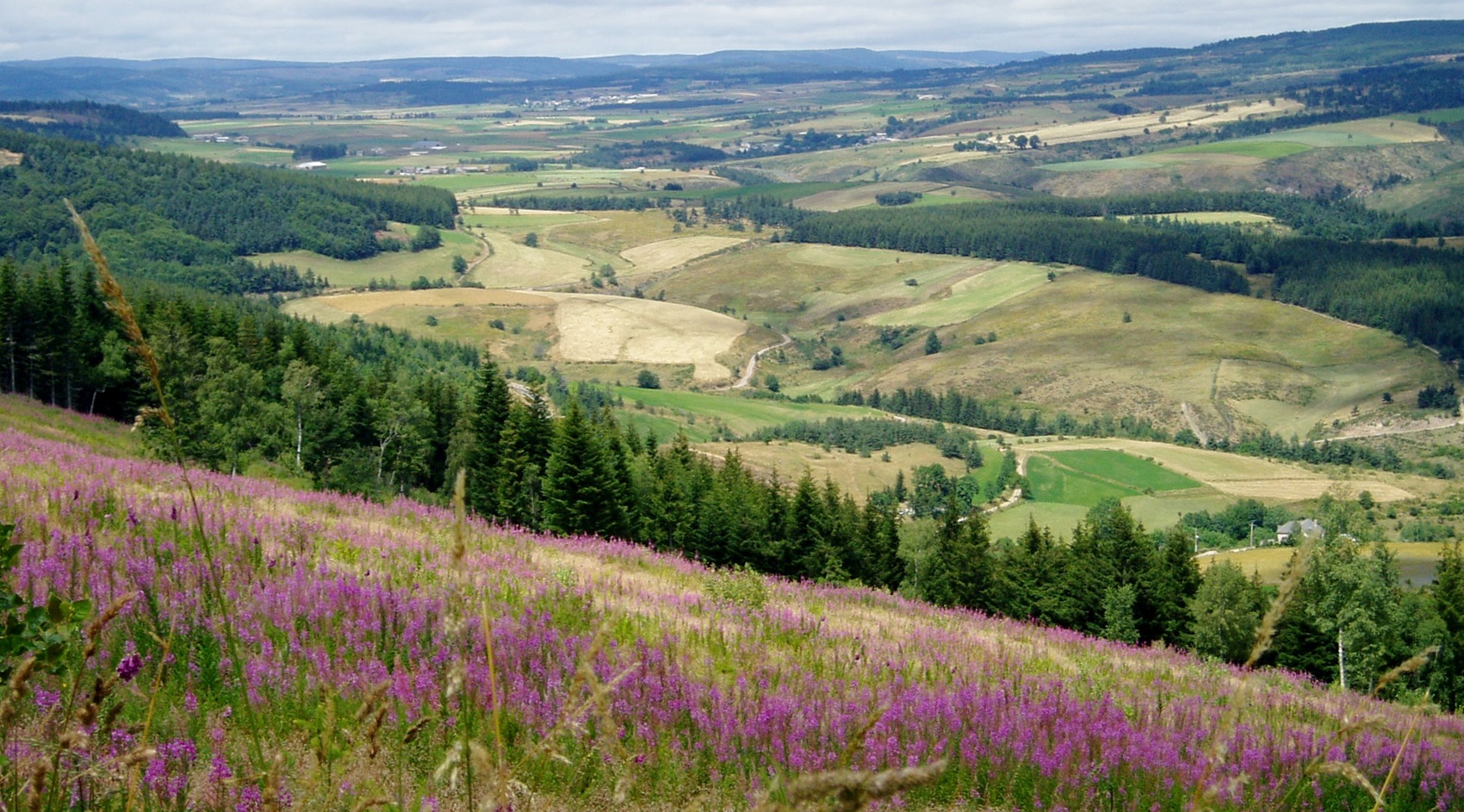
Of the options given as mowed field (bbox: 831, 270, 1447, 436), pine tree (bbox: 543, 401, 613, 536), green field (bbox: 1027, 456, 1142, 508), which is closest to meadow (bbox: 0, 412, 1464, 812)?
pine tree (bbox: 543, 401, 613, 536)

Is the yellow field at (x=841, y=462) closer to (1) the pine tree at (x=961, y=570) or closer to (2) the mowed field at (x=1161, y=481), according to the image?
(2) the mowed field at (x=1161, y=481)

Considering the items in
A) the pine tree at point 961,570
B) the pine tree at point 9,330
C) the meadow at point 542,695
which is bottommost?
the pine tree at point 961,570

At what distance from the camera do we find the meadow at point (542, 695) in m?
6.30

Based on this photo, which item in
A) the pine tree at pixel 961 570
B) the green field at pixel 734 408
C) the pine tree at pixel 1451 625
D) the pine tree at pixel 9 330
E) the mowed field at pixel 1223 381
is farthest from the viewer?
the mowed field at pixel 1223 381

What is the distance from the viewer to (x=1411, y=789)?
9023 mm

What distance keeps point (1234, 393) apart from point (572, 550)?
608 ft

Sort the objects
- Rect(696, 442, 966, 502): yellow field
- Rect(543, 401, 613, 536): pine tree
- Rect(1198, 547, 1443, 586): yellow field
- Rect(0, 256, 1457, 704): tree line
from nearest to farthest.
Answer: Rect(0, 256, 1457, 704): tree line < Rect(543, 401, 613, 536): pine tree < Rect(1198, 547, 1443, 586): yellow field < Rect(696, 442, 966, 502): yellow field

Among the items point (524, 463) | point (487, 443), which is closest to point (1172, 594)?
point (524, 463)

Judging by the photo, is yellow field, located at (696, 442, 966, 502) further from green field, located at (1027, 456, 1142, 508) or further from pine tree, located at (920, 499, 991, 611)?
pine tree, located at (920, 499, 991, 611)

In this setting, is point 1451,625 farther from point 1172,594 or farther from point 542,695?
point 542,695

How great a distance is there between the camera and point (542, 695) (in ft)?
28.0

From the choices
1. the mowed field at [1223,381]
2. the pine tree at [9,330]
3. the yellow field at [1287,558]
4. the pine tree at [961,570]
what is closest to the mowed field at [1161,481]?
the yellow field at [1287,558]

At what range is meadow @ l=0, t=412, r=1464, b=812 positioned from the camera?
248 inches

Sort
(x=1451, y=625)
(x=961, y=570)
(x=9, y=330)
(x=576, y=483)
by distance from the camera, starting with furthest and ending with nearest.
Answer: (x=961, y=570) → (x=9, y=330) → (x=576, y=483) → (x=1451, y=625)
